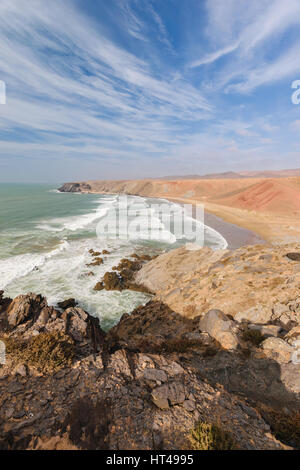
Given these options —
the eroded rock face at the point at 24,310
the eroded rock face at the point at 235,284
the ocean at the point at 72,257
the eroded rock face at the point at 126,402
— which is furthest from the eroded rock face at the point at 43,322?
the eroded rock face at the point at 235,284

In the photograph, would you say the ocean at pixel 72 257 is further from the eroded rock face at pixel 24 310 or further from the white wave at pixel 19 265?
the eroded rock face at pixel 24 310

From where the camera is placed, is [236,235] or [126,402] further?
[236,235]

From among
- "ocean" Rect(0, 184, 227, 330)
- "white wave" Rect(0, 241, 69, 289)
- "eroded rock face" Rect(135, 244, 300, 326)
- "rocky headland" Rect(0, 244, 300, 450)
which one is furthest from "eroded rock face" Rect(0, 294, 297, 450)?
"white wave" Rect(0, 241, 69, 289)

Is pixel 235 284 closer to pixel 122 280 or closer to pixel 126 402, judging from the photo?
pixel 126 402

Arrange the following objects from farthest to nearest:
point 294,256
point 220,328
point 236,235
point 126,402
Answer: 1. point 236,235
2. point 294,256
3. point 220,328
4. point 126,402

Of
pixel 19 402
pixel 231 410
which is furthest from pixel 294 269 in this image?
pixel 19 402

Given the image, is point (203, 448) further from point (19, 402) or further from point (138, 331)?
point (138, 331)

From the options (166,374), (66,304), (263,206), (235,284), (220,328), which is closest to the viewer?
(166,374)

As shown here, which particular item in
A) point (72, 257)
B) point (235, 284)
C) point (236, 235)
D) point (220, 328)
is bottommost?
point (72, 257)

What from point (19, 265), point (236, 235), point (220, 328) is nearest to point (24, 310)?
point (220, 328)
